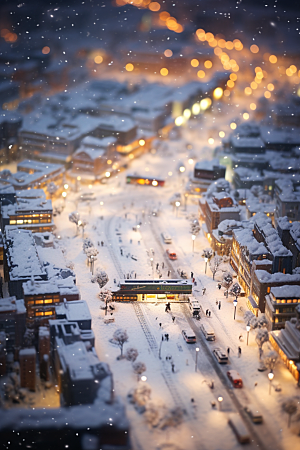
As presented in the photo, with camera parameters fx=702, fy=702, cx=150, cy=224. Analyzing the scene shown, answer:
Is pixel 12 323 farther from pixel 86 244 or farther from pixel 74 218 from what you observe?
pixel 74 218

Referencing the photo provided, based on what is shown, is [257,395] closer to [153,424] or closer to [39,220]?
[153,424]

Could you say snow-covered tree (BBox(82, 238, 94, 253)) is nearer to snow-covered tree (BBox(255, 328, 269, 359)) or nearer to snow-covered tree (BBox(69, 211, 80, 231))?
snow-covered tree (BBox(69, 211, 80, 231))

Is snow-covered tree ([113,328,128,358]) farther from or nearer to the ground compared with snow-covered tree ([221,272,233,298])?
farther from the ground

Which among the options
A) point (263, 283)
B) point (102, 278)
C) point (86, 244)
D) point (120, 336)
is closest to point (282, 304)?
point (263, 283)

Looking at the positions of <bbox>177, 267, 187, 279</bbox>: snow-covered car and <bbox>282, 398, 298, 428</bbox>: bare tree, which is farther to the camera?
<bbox>177, 267, 187, 279</bbox>: snow-covered car

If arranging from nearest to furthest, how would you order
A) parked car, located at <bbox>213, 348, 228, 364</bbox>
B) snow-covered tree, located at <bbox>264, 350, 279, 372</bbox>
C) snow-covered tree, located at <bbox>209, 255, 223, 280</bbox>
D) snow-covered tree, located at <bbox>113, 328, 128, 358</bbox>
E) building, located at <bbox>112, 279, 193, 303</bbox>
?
1. snow-covered tree, located at <bbox>264, 350, 279, 372</bbox>
2. parked car, located at <bbox>213, 348, 228, 364</bbox>
3. snow-covered tree, located at <bbox>113, 328, 128, 358</bbox>
4. building, located at <bbox>112, 279, 193, 303</bbox>
5. snow-covered tree, located at <bbox>209, 255, 223, 280</bbox>

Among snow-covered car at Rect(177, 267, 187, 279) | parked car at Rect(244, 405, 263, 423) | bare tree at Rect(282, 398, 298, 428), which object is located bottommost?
snow-covered car at Rect(177, 267, 187, 279)

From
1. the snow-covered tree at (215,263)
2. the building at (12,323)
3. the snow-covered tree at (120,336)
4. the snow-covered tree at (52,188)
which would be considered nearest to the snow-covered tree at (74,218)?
the snow-covered tree at (52,188)

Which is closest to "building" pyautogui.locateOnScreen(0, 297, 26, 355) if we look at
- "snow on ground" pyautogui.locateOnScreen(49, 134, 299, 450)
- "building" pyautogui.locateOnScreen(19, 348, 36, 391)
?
"building" pyautogui.locateOnScreen(19, 348, 36, 391)
